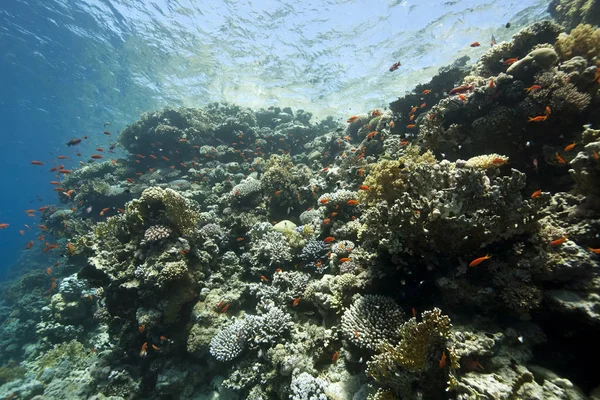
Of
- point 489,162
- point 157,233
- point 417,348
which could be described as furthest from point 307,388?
point 489,162

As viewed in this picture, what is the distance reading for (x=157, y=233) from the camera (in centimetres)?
697

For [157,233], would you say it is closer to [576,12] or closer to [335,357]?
[335,357]

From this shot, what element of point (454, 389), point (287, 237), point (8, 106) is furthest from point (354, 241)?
point (8, 106)

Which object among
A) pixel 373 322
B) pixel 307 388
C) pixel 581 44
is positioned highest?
pixel 581 44

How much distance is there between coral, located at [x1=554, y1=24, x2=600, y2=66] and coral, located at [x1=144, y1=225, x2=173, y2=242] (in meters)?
11.9

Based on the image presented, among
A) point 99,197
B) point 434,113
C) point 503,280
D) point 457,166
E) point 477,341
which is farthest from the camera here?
point 99,197

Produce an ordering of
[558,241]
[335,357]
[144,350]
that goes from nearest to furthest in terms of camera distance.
→ [558,241]
[335,357]
[144,350]

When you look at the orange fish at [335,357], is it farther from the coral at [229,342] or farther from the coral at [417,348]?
the coral at [229,342]

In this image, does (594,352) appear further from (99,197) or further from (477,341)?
(99,197)

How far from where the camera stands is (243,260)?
8070 millimetres

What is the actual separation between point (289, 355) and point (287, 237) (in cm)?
341

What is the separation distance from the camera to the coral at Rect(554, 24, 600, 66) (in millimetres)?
6801

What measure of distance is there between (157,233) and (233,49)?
24.6 meters

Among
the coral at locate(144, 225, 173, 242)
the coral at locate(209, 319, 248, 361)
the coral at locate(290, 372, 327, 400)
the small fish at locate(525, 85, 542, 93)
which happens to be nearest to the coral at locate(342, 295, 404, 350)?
the coral at locate(290, 372, 327, 400)
